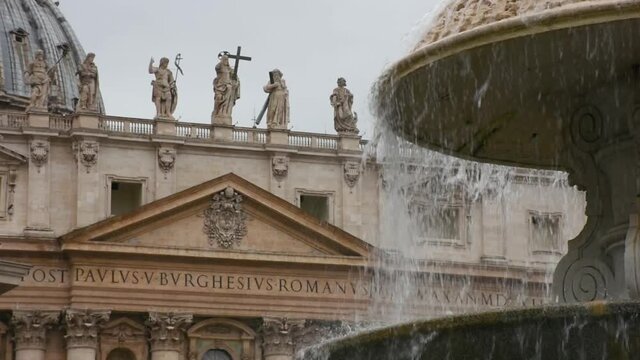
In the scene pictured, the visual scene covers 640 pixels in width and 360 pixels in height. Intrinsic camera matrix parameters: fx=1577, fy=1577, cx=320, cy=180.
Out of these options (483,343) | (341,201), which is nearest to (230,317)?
(341,201)

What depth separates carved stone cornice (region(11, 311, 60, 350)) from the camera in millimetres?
41500

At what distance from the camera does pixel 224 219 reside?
4412 cm

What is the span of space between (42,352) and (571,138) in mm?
31853

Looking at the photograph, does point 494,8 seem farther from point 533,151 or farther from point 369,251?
point 369,251

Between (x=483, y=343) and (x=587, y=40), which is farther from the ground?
(x=587, y=40)

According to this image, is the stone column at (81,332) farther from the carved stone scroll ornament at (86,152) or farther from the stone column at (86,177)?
the carved stone scroll ornament at (86,152)

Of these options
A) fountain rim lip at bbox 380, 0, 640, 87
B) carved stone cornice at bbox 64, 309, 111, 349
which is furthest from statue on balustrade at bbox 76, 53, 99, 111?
fountain rim lip at bbox 380, 0, 640, 87

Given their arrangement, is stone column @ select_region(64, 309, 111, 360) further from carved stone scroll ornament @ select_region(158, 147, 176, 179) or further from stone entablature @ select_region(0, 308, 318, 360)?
carved stone scroll ornament @ select_region(158, 147, 176, 179)

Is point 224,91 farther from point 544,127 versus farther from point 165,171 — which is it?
point 544,127

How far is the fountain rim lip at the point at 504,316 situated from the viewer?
9.21 m

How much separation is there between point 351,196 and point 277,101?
3.43 m

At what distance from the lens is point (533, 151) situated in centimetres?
1272

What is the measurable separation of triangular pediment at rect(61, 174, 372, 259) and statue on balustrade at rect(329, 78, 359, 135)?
299 cm

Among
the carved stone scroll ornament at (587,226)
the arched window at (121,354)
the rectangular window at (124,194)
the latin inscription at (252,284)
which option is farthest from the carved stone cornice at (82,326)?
the carved stone scroll ornament at (587,226)
